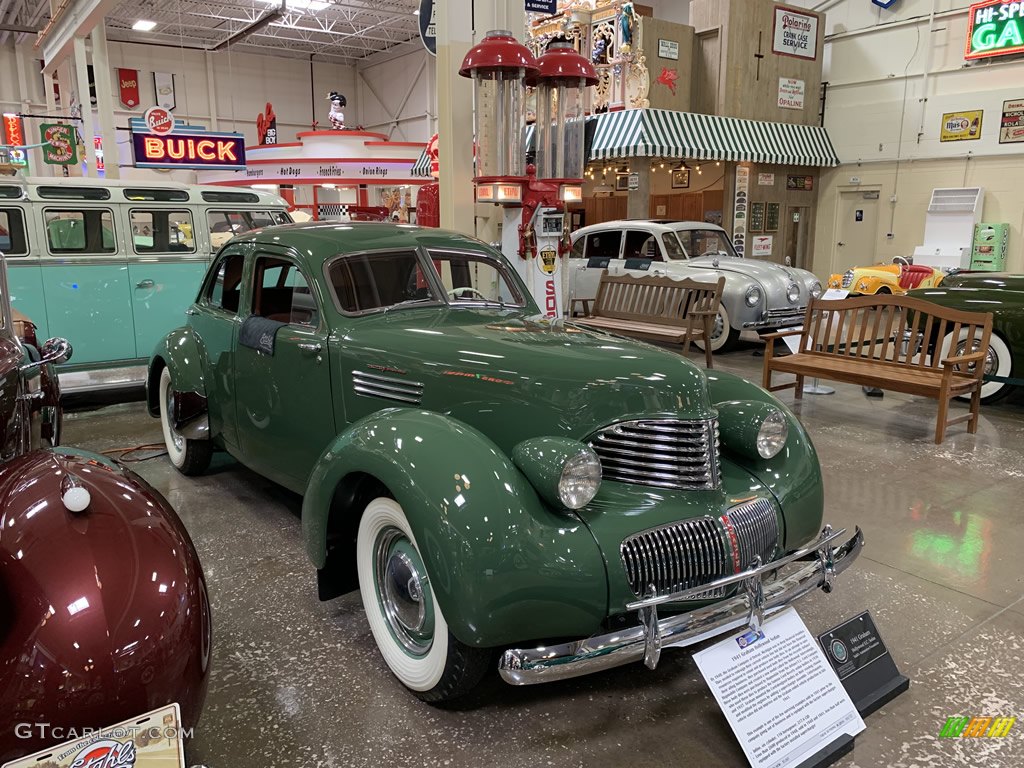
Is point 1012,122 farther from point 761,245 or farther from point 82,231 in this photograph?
point 82,231

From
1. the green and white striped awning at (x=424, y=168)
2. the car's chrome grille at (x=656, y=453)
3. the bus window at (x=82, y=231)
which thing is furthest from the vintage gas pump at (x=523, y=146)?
the green and white striped awning at (x=424, y=168)

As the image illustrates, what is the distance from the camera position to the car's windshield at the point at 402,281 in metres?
3.74

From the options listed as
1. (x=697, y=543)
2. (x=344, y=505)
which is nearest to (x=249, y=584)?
(x=344, y=505)

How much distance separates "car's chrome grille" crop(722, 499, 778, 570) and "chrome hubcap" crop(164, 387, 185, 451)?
375cm

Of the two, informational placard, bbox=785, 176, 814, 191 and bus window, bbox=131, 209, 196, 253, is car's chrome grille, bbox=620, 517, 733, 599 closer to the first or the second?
bus window, bbox=131, 209, 196, 253

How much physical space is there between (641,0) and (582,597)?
76.8 ft

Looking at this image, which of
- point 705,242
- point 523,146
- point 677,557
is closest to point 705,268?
point 705,242

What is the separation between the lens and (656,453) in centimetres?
278

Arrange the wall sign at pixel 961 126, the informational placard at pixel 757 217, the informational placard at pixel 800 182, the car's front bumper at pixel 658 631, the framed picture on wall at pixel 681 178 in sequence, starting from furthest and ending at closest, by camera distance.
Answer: the framed picture on wall at pixel 681 178 → the informational placard at pixel 800 182 → the informational placard at pixel 757 217 → the wall sign at pixel 961 126 → the car's front bumper at pixel 658 631

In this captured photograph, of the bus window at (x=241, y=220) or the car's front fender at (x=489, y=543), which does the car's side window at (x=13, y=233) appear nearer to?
the bus window at (x=241, y=220)

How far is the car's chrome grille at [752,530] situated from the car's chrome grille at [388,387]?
53.1 inches

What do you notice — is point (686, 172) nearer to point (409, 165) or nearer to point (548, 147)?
point (409, 165)

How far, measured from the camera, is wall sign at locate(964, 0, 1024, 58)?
520 inches

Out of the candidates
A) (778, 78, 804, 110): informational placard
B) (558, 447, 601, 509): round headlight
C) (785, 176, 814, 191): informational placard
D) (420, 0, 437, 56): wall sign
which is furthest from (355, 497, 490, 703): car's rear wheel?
(778, 78, 804, 110): informational placard
